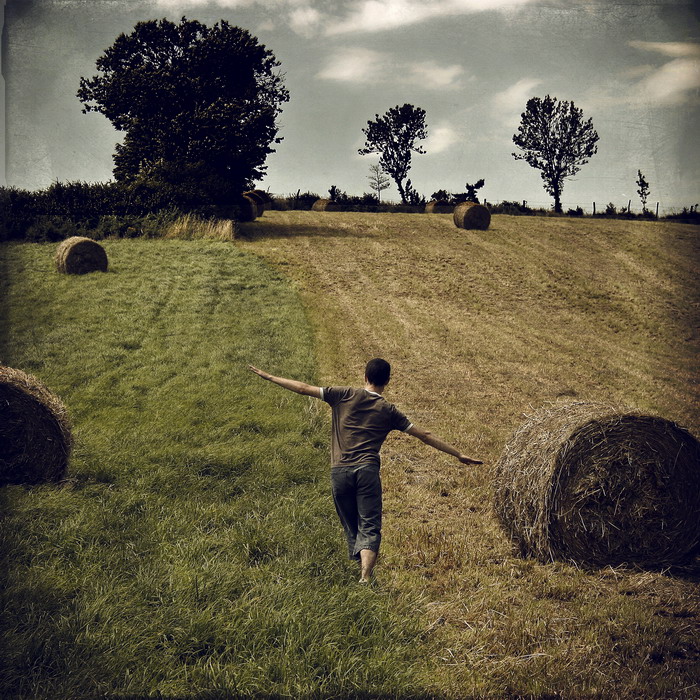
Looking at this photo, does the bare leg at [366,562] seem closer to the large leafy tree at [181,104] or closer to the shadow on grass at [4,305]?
the shadow on grass at [4,305]

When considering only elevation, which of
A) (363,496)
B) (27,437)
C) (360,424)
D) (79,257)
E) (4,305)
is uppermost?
(79,257)

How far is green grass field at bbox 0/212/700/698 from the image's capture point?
4113mm

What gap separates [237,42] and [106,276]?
60.3 feet

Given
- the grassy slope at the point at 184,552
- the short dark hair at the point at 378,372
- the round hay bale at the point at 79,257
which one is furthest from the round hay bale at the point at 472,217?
the short dark hair at the point at 378,372

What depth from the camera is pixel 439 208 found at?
49031 millimetres

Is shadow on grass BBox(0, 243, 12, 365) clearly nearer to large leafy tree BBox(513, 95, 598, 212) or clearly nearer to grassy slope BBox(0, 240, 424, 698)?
grassy slope BBox(0, 240, 424, 698)

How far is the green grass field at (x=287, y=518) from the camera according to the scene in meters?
4.11

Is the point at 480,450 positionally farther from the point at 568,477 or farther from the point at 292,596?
the point at 292,596

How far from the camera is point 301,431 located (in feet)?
31.3

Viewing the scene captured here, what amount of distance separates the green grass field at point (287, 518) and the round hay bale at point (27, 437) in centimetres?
31

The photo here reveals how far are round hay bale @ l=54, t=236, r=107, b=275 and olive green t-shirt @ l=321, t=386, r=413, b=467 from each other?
18.2 meters

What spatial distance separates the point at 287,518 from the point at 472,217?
32.5m

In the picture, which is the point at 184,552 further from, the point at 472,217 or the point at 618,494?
the point at 472,217

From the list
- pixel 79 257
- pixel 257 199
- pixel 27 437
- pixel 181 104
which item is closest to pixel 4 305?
pixel 79 257
